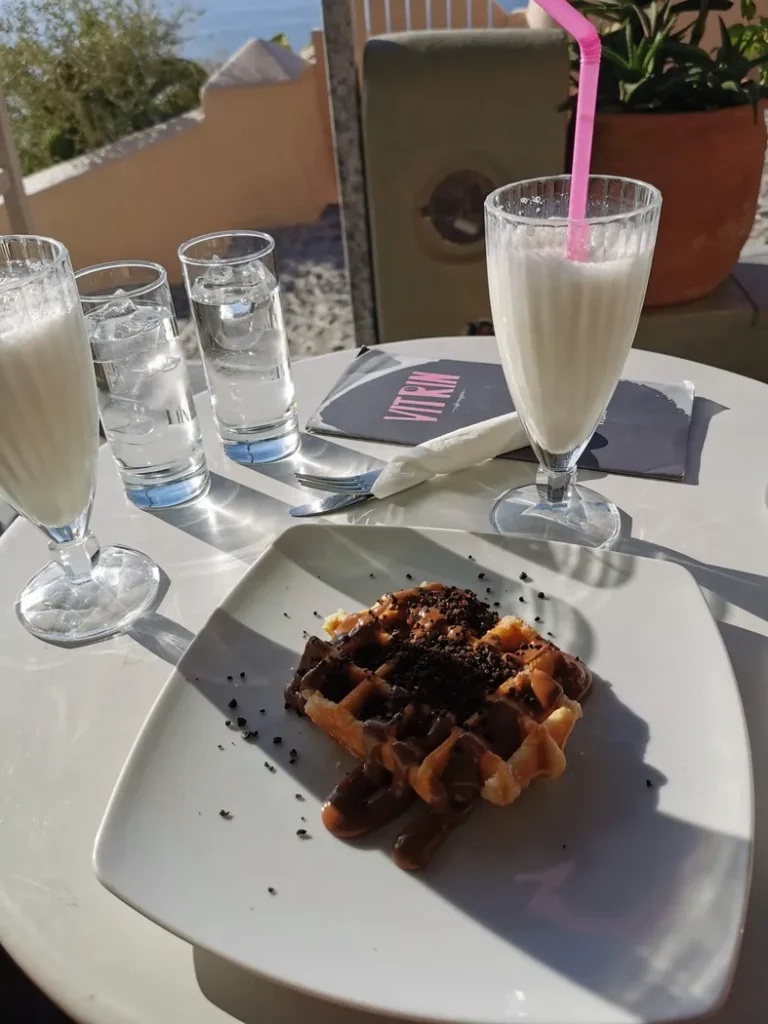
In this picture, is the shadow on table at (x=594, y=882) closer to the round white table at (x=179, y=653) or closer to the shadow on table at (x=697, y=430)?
the round white table at (x=179, y=653)

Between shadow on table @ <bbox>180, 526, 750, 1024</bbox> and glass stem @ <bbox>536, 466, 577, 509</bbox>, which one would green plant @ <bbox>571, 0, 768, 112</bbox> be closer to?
glass stem @ <bbox>536, 466, 577, 509</bbox>

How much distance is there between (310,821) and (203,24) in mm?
5332

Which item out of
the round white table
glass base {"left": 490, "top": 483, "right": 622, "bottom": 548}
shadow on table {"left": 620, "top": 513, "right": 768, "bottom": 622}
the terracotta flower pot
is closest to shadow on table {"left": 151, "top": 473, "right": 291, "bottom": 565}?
the round white table

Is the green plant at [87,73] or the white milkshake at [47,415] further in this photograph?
the green plant at [87,73]

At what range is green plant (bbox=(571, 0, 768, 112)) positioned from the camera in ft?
5.28

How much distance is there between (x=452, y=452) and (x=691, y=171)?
43.6 inches

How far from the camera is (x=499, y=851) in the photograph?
19.2 inches

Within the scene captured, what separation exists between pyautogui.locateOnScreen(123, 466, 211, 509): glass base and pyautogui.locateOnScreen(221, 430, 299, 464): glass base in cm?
7

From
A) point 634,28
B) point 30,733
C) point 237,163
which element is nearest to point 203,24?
point 237,163

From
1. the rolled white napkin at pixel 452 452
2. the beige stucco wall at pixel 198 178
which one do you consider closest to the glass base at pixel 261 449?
the rolled white napkin at pixel 452 452

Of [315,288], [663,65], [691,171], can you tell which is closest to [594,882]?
[691,171]

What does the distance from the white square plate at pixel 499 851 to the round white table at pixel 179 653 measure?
39mm

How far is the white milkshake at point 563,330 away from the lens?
0.69 metres

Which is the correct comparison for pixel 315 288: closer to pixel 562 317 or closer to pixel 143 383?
pixel 143 383
